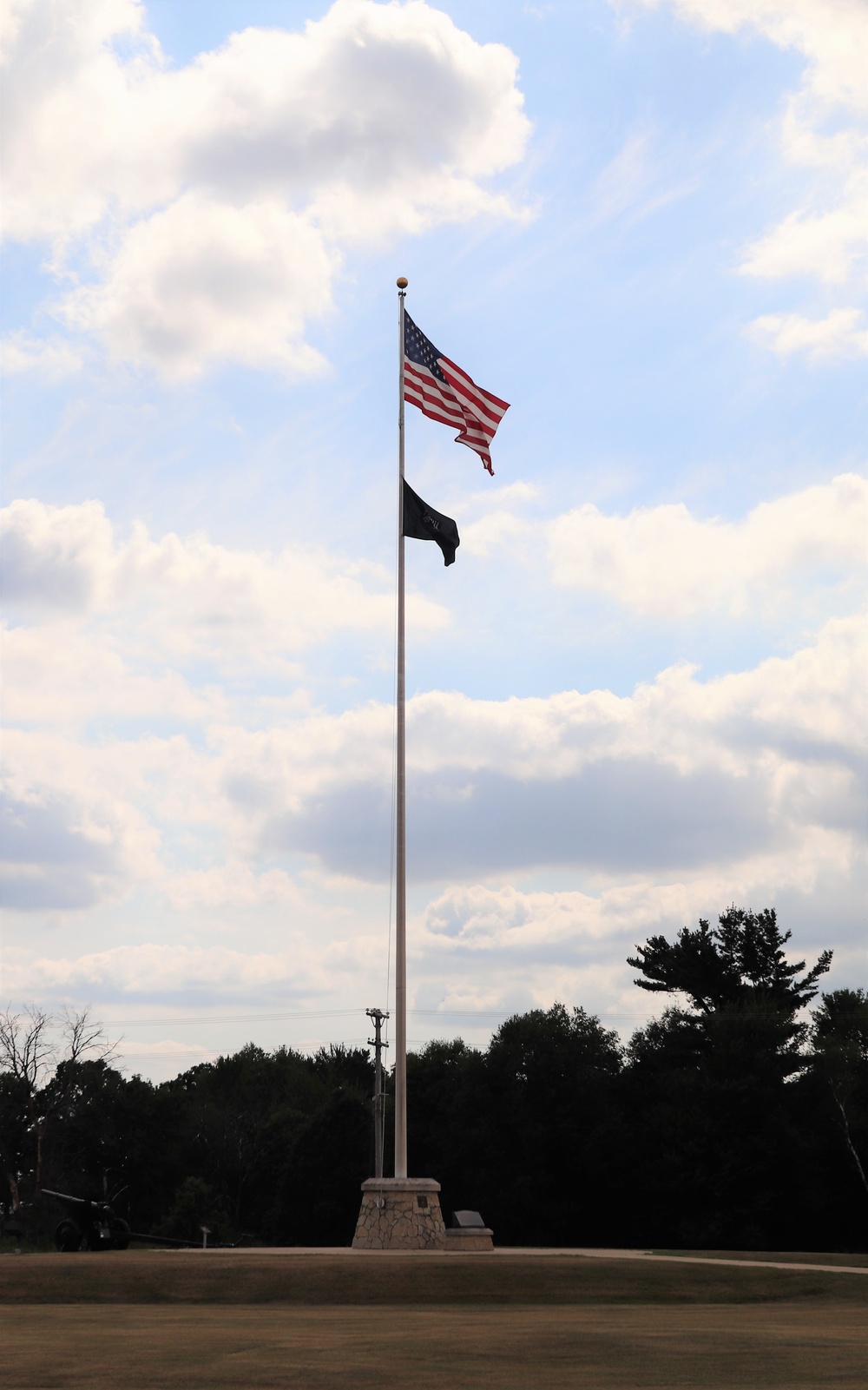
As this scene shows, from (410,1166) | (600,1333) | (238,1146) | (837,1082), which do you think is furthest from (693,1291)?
(238,1146)

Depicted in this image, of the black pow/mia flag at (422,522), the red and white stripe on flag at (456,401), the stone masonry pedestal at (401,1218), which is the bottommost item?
→ the stone masonry pedestal at (401,1218)

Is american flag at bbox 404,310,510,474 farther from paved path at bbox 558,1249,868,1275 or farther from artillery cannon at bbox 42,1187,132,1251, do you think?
artillery cannon at bbox 42,1187,132,1251

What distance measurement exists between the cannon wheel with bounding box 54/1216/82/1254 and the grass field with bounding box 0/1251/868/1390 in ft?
6.58

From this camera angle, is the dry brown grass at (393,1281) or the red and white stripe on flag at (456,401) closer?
the dry brown grass at (393,1281)

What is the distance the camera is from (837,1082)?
5678 cm

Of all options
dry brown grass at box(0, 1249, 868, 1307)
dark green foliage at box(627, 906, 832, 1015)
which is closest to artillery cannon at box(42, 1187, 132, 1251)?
dry brown grass at box(0, 1249, 868, 1307)

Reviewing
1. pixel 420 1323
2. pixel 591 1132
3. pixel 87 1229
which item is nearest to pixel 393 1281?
pixel 420 1323

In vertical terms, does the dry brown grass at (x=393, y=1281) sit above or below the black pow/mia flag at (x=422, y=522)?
below

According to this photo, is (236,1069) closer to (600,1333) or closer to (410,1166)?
(410,1166)

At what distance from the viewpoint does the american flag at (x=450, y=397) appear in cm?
2842

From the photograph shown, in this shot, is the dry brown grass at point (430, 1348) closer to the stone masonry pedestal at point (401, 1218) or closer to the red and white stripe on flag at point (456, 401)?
the stone masonry pedestal at point (401, 1218)

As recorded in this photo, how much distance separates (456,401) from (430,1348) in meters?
19.3

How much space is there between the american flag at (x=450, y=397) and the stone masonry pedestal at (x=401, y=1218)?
1468 cm

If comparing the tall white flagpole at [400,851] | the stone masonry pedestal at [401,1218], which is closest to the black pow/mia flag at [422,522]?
the tall white flagpole at [400,851]
